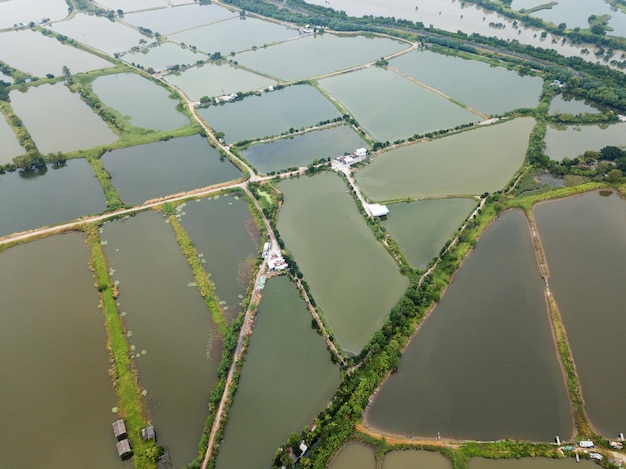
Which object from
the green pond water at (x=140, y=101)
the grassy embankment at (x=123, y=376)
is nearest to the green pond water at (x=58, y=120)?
the green pond water at (x=140, y=101)

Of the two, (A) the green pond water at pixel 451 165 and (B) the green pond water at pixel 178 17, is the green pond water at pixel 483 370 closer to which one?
(A) the green pond water at pixel 451 165

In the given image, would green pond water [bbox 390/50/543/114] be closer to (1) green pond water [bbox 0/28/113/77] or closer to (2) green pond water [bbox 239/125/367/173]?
(2) green pond water [bbox 239/125/367/173]

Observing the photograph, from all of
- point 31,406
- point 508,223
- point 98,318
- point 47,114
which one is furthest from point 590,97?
point 47,114

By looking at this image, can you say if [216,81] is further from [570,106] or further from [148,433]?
[148,433]

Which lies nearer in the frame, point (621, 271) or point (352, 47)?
point (621, 271)

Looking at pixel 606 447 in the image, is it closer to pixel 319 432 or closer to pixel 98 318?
pixel 319 432
